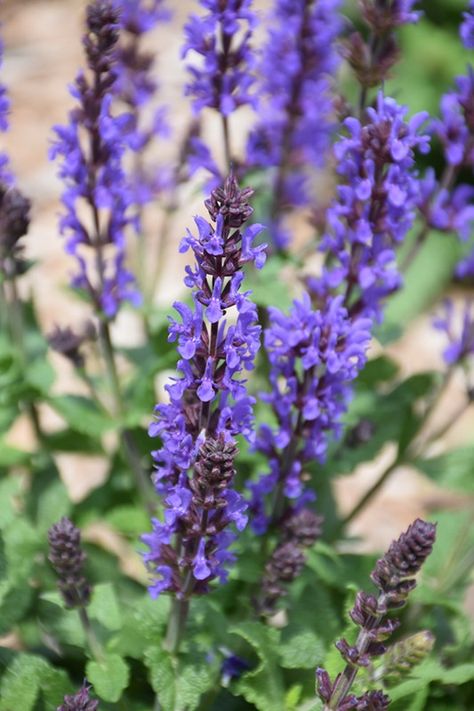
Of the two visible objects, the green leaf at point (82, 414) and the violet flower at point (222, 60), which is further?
the green leaf at point (82, 414)

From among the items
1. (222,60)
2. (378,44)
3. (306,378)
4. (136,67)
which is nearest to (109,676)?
(306,378)

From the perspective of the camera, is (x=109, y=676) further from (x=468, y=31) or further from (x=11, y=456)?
(x=468, y=31)

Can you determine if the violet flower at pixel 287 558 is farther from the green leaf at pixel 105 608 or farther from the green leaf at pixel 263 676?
the green leaf at pixel 105 608

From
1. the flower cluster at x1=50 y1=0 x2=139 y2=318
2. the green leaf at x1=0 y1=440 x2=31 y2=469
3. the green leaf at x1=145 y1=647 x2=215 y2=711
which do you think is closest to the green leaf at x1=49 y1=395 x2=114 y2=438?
the green leaf at x1=0 y1=440 x2=31 y2=469

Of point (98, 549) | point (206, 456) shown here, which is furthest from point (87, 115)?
point (98, 549)

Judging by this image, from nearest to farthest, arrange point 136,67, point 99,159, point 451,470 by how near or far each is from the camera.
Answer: point 99,159, point 451,470, point 136,67

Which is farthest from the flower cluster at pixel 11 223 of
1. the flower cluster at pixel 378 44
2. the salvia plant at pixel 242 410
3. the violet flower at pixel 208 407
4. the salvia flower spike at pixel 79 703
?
the salvia flower spike at pixel 79 703

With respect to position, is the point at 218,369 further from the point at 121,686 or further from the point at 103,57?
the point at 103,57
